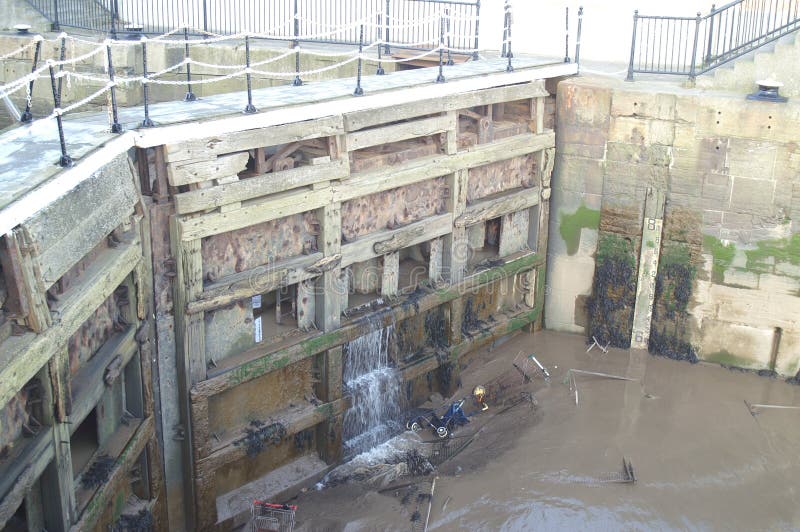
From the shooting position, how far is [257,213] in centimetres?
1199

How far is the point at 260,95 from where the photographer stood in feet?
43.2

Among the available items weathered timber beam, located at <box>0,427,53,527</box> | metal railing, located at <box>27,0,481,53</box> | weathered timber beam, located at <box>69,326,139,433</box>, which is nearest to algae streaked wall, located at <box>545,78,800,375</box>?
metal railing, located at <box>27,0,481,53</box>

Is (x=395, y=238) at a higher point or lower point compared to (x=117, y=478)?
higher

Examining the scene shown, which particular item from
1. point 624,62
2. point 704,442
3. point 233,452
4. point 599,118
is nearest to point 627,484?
point 704,442

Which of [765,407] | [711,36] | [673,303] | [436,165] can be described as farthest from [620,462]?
[711,36]

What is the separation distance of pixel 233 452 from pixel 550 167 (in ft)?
23.5

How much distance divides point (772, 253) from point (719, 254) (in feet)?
2.60

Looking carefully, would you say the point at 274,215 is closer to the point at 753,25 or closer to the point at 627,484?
the point at 627,484

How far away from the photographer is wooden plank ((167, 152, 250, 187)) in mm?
11094

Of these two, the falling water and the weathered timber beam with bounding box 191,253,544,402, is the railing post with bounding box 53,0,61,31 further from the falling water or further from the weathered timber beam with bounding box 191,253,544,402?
the falling water

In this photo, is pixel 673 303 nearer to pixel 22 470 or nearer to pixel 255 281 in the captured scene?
pixel 255 281

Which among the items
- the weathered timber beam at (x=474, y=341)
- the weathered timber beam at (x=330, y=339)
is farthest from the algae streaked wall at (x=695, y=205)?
the weathered timber beam at (x=330, y=339)

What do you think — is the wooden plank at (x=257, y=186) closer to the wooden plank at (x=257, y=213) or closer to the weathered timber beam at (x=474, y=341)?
the wooden plank at (x=257, y=213)

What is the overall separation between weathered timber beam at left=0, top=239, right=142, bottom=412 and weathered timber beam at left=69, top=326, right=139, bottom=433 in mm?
690
